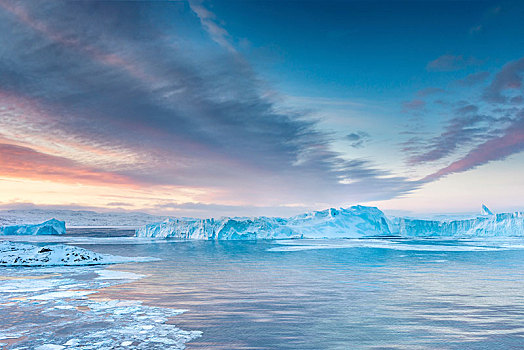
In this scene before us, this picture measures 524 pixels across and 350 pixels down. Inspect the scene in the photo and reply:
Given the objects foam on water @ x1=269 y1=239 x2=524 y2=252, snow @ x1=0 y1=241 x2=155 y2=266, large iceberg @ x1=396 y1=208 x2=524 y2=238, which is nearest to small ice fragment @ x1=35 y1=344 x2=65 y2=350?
snow @ x1=0 y1=241 x2=155 y2=266

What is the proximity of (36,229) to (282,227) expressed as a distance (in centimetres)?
7817

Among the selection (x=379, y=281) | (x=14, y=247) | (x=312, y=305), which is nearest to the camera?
(x=312, y=305)

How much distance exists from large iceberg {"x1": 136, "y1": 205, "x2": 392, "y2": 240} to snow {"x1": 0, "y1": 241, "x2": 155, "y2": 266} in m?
56.1

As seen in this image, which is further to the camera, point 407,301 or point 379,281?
point 379,281

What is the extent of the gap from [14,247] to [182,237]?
6712cm

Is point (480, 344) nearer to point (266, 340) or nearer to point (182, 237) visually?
point (266, 340)

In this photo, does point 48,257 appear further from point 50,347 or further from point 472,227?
point 472,227

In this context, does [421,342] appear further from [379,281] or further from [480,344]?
[379,281]

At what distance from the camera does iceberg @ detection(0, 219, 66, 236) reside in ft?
353

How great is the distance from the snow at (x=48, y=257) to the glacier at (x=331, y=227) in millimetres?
56071

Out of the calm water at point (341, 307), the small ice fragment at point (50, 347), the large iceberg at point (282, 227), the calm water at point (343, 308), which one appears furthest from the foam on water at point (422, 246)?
the small ice fragment at point (50, 347)

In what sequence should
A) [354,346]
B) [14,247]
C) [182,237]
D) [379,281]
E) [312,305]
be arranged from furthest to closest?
[182,237] → [14,247] → [379,281] → [312,305] → [354,346]

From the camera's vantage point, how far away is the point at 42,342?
9.52 metres

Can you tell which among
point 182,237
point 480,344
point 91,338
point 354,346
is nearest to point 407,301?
point 480,344
